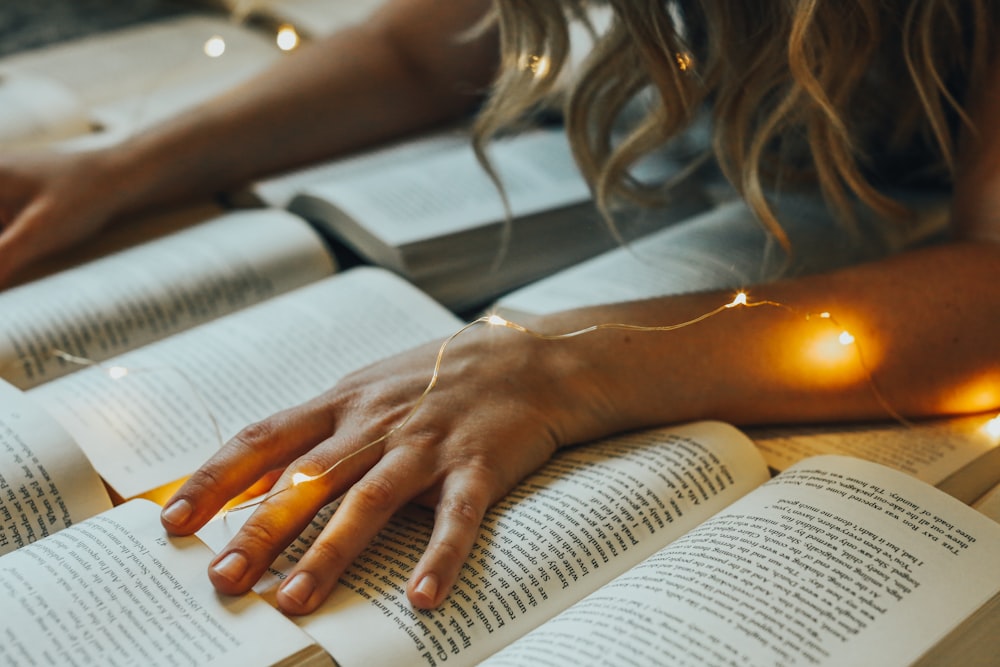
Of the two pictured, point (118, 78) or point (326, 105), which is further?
point (118, 78)

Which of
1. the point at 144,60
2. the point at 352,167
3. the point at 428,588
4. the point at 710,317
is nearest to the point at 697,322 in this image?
the point at 710,317

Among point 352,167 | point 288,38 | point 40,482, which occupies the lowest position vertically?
point 40,482

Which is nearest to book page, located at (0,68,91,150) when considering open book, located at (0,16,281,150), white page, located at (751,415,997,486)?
open book, located at (0,16,281,150)

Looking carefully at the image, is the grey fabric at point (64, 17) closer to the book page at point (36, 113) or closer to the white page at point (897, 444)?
the book page at point (36, 113)

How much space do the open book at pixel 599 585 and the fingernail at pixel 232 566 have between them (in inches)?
0.7

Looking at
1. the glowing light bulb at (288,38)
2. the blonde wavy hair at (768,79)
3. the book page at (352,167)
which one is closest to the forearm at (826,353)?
the blonde wavy hair at (768,79)

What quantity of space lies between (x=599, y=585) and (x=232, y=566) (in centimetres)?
25

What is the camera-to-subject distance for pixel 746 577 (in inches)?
26.0

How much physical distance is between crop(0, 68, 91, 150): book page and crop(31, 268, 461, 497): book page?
0.53 m

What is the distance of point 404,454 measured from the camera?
749 millimetres

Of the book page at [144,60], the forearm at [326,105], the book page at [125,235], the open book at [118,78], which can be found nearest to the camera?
the book page at [125,235]

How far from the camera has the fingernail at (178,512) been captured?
0.70 meters

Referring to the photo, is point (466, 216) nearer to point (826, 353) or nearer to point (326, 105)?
point (326, 105)

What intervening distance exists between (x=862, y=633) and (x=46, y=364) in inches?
30.0
